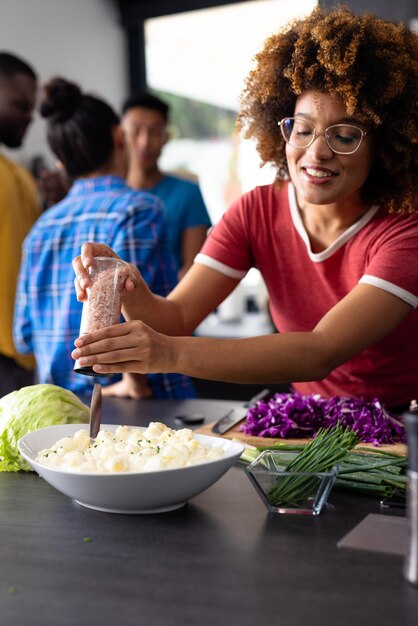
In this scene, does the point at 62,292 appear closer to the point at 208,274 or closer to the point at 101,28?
the point at 208,274

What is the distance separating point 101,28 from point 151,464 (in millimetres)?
4508

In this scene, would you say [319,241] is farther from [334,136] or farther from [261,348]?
[261,348]

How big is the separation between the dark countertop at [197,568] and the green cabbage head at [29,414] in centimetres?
17

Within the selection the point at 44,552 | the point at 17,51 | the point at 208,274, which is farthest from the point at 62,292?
the point at 17,51

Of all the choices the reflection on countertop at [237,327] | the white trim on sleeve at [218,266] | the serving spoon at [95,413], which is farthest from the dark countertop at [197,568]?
the reflection on countertop at [237,327]

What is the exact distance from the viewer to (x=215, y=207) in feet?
17.9

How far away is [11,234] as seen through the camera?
129 inches

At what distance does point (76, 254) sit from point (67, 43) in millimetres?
2776

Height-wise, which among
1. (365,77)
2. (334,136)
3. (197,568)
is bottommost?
(197,568)

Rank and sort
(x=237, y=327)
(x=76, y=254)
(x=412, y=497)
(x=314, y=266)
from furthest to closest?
(x=237, y=327) → (x=76, y=254) → (x=314, y=266) → (x=412, y=497)

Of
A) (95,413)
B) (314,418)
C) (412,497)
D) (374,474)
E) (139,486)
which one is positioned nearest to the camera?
(412,497)

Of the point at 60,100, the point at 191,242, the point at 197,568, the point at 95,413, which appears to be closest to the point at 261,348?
the point at 95,413

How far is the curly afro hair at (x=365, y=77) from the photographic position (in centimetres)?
179

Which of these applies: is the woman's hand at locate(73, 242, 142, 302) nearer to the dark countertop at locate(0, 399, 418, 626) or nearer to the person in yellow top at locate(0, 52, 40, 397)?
the dark countertop at locate(0, 399, 418, 626)
